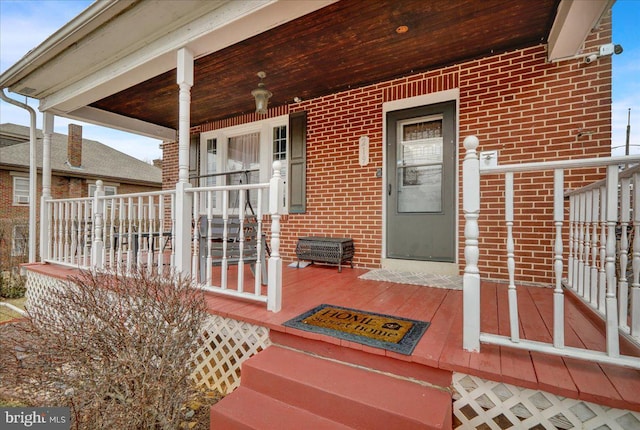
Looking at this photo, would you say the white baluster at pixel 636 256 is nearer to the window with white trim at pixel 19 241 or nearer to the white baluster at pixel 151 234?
the white baluster at pixel 151 234

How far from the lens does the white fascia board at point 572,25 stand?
2134 millimetres

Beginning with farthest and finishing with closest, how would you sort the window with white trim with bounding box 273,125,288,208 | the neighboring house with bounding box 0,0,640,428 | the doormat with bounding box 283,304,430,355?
the window with white trim with bounding box 273,125,288,208 < the doormat with bounding box 283,304,430,355 < the neighboring house with bounding box 0,0,640,428

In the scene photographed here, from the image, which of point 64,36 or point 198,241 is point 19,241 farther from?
point 198,241

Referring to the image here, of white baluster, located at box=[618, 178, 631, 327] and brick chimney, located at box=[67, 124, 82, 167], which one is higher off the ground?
brick chimney, located at box=[67, 124, 82, 167]

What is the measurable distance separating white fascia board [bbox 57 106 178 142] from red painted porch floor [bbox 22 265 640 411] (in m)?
4.21

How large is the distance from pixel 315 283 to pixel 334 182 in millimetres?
1712

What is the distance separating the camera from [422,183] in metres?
3.80

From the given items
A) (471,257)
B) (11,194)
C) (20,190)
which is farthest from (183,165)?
(20,190)

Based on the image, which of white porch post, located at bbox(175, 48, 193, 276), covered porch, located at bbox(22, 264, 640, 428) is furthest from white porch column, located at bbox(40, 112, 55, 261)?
covered porch, located at bbox(22, 264, 640, 428)

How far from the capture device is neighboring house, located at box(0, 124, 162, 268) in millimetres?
7582

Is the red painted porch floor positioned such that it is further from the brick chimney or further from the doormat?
the brick chimney

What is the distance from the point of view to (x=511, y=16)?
2.64 metres

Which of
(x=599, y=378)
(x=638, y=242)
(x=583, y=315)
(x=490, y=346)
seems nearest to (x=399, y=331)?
(x=490, y=346)

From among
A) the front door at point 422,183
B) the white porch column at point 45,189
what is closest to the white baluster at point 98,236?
the white porch column at point 45,189
